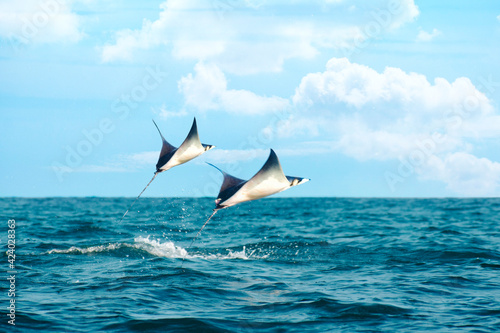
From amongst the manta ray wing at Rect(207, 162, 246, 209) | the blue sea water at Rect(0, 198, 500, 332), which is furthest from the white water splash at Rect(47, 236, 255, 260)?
the manta ray wing at Rect(207, 162, 246, 209)

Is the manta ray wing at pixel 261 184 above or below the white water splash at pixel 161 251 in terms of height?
above

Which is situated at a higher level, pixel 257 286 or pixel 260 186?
pixel 260 186

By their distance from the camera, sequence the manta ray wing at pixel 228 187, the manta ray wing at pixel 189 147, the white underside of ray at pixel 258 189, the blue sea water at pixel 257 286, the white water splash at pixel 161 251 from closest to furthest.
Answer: the white underside of ray at pixel 258 189 → the manta ray wing at pixel 228 187 → the blue sea water at pixel 257 286 → the manta ray wing at pixel 189 147 → the white water splash at pixel 161 251

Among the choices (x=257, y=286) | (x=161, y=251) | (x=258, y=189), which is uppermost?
(x=258, y=189)

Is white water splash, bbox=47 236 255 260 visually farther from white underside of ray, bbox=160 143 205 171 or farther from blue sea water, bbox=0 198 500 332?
white underside of ray, bbox=160 143 205 171

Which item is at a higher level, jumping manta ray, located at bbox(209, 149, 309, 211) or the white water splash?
jumping manta ray, located at bbox(209, 149, 309, 211)

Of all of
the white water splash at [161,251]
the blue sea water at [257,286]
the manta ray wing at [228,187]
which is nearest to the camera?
the manta ray wing at [228,187]

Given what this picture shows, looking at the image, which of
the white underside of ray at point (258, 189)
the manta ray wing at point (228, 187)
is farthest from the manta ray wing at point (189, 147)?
the white underside of ray at point (258, 189)

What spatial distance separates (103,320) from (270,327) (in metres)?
2.90

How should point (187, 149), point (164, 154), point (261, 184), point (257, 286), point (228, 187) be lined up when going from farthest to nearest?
1. point (257, 286)
2. point (164, 154)
3. point (187, 149)
4. point (228, 187)
5. point (261, 184)

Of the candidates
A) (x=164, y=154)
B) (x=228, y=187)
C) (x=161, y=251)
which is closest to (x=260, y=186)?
(x=228, y=187)

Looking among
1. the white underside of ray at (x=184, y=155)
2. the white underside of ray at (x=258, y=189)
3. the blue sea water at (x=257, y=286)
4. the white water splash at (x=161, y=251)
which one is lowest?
the blue sea water at (x=257, y=286)

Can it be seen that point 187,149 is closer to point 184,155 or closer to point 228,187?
point 184,155

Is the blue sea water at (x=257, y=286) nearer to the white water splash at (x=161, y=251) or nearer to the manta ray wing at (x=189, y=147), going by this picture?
the white water splash at (x=161, y=251)
